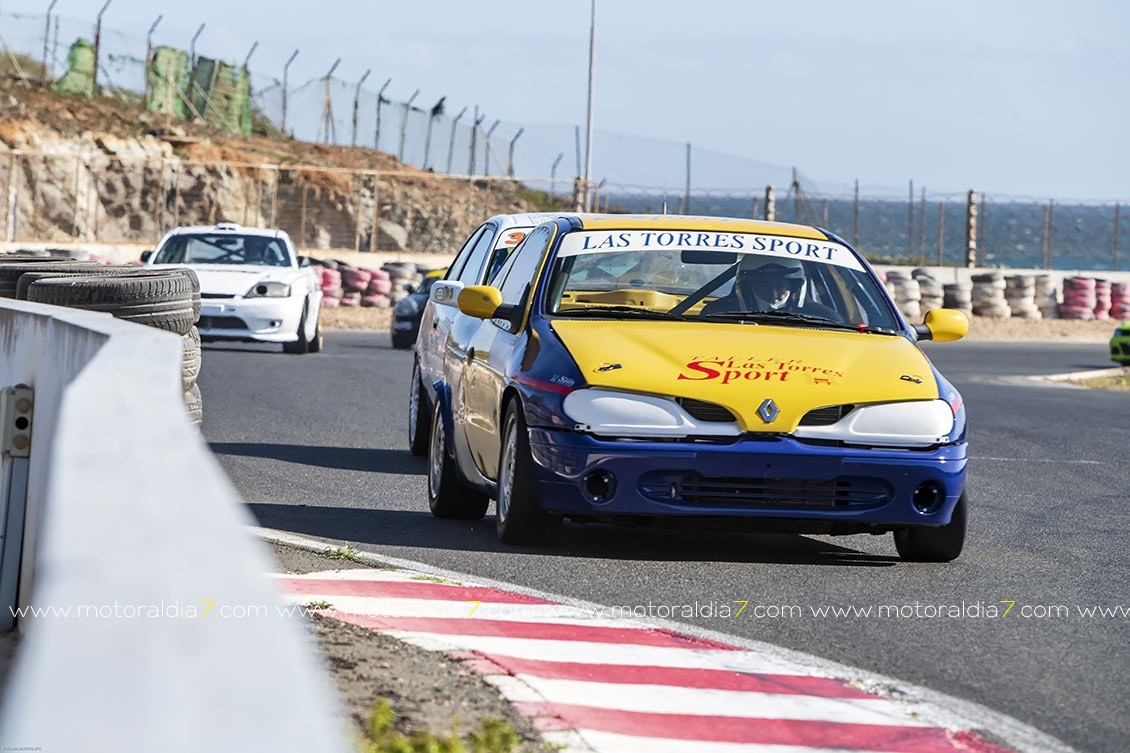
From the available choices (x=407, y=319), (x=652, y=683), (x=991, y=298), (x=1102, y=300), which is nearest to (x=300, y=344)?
(x=407, y=319)

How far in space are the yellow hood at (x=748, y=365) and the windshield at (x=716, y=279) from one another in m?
0.36

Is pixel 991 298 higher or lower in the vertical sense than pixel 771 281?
lower

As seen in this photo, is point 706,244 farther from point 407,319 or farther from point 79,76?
point 79,76

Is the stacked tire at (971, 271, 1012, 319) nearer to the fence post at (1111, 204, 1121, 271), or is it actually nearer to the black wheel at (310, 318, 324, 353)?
the fence post at (1111, 204, 1121, 271)

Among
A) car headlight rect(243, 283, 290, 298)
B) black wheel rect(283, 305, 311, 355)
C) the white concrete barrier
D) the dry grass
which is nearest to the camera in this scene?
the white concrete barrier

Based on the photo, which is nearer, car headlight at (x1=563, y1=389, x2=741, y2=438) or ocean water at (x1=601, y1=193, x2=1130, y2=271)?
car headlight at (x1=563, y1=389, x2=741, y2=438)

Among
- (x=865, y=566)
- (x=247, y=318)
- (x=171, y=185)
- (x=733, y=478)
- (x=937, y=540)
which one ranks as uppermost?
(x=171, y=185)

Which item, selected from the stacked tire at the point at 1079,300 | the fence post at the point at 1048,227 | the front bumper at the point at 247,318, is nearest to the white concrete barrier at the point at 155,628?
the front bumper at the point at 247,318

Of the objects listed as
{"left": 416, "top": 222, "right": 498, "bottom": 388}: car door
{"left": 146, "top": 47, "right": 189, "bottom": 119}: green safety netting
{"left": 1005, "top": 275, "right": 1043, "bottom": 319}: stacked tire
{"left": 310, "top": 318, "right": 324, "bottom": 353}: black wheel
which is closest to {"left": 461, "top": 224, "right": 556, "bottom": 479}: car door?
{"left": 416, "top": 222, "right": 498, "bottom": 388}: car door

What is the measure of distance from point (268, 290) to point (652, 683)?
17.4 metres

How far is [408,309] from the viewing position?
26.7m

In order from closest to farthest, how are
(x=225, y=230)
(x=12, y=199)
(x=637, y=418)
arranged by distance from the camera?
(x=637, y=418)
(x=225, y=230)
(x=12, y=199)

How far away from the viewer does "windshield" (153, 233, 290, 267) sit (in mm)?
22562

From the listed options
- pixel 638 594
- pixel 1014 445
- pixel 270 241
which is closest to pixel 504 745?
pixel 638 594
